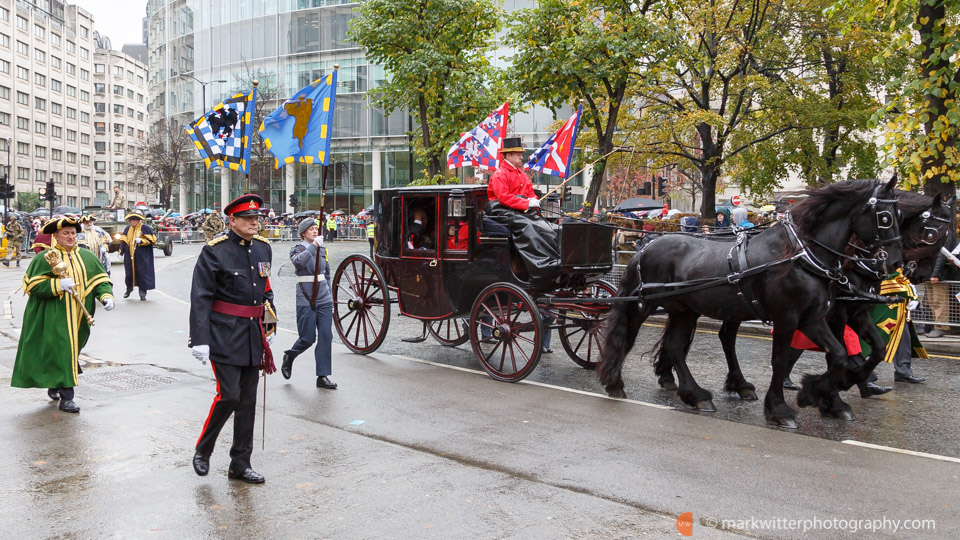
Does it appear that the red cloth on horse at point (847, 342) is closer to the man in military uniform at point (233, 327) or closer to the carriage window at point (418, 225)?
the carriage window at point (418, 225)

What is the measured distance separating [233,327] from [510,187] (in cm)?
411

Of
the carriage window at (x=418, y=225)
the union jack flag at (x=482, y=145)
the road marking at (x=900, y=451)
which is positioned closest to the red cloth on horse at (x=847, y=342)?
the road marking at (x=900, y=451)

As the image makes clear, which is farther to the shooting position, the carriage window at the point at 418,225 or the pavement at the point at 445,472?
the carriage window at the point at 418,225

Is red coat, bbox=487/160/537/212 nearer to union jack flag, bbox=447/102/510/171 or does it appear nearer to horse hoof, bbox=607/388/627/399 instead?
horse hoof, bbox=607/388/627/399

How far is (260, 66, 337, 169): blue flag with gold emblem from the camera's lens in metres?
9.30

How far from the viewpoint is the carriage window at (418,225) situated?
9.91 meters

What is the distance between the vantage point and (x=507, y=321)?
8781 mm

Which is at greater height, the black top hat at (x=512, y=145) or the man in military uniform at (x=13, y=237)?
the black top hat at (x=512, y=145)

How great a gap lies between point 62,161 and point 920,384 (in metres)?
112

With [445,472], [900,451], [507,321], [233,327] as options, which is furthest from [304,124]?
[900,451]

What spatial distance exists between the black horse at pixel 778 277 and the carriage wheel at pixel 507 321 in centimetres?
76

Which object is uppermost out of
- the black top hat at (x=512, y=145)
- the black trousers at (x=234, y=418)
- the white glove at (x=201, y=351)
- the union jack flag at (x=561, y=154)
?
the union jack flag at (x=561, y=154)

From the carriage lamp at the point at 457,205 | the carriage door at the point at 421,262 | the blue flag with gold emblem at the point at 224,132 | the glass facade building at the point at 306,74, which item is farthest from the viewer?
the glass facade building at the point at 306,74

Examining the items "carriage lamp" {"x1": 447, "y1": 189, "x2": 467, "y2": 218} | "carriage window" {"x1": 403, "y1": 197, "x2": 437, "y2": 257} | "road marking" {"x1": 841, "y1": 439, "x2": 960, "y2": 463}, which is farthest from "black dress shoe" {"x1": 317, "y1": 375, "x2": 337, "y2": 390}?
"road marking" {"x1": 841, "y1": 439, "x2": 960, "y2": 463}
